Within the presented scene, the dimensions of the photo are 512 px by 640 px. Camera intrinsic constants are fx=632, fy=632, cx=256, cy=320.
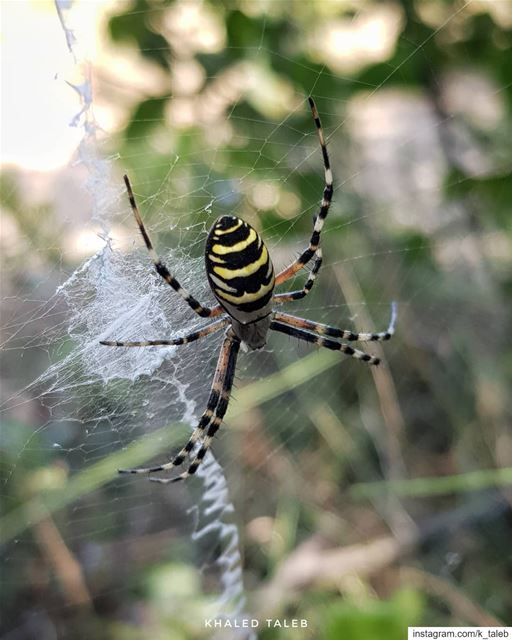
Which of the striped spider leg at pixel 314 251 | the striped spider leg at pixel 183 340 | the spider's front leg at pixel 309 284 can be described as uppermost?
the striped spider leg at pixel 314 251

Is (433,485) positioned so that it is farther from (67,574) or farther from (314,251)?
(67,574)

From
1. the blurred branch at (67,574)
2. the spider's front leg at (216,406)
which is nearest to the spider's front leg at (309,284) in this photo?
the spider's front leg at (216,406)

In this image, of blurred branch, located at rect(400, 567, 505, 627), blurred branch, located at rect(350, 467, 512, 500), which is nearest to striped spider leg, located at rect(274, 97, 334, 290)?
blurred branch, located at rect(350, 467, 512, 500)

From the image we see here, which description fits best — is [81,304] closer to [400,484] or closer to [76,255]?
[76,255]

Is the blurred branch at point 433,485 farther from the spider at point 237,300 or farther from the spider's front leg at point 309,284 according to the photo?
the spider's front leg at point 309,284

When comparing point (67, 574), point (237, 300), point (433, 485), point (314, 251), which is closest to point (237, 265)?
point (237, 300)

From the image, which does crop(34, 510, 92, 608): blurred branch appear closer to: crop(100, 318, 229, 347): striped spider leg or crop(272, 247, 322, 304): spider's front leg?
crop(100, 318, 229, 347): striped spider leg

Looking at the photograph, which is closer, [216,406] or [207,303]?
[207,303]
